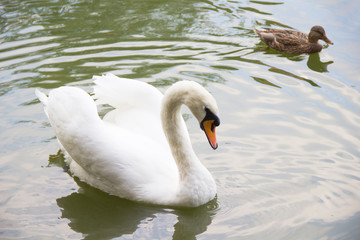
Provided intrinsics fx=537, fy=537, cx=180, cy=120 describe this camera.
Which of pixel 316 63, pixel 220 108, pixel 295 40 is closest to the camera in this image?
pixel 220 108

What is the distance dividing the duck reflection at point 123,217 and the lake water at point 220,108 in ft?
0.05

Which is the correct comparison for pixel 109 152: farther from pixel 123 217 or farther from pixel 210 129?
pixel 210 129

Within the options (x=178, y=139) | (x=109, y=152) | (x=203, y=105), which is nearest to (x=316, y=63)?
(x=178, y=139)

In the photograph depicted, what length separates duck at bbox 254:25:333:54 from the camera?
907cm

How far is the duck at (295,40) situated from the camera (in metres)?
9.07

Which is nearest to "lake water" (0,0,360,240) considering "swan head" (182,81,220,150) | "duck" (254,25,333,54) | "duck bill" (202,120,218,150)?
"duck" (254,25,333,54)

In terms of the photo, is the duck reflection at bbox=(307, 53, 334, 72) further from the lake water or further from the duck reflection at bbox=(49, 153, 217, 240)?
the duck reflection at bbox=(49, 153, 217, 240)

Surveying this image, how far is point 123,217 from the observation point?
5367mm

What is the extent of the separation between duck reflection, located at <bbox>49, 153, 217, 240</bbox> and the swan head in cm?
92

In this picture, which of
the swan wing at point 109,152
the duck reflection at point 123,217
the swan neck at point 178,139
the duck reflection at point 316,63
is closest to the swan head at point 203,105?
the swan neck at point 178,139

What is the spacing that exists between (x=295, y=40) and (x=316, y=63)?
1.79 feet

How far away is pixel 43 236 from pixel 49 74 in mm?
3661

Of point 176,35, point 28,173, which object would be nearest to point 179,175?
point 28,173

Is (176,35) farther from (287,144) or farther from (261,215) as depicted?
(261,215)
